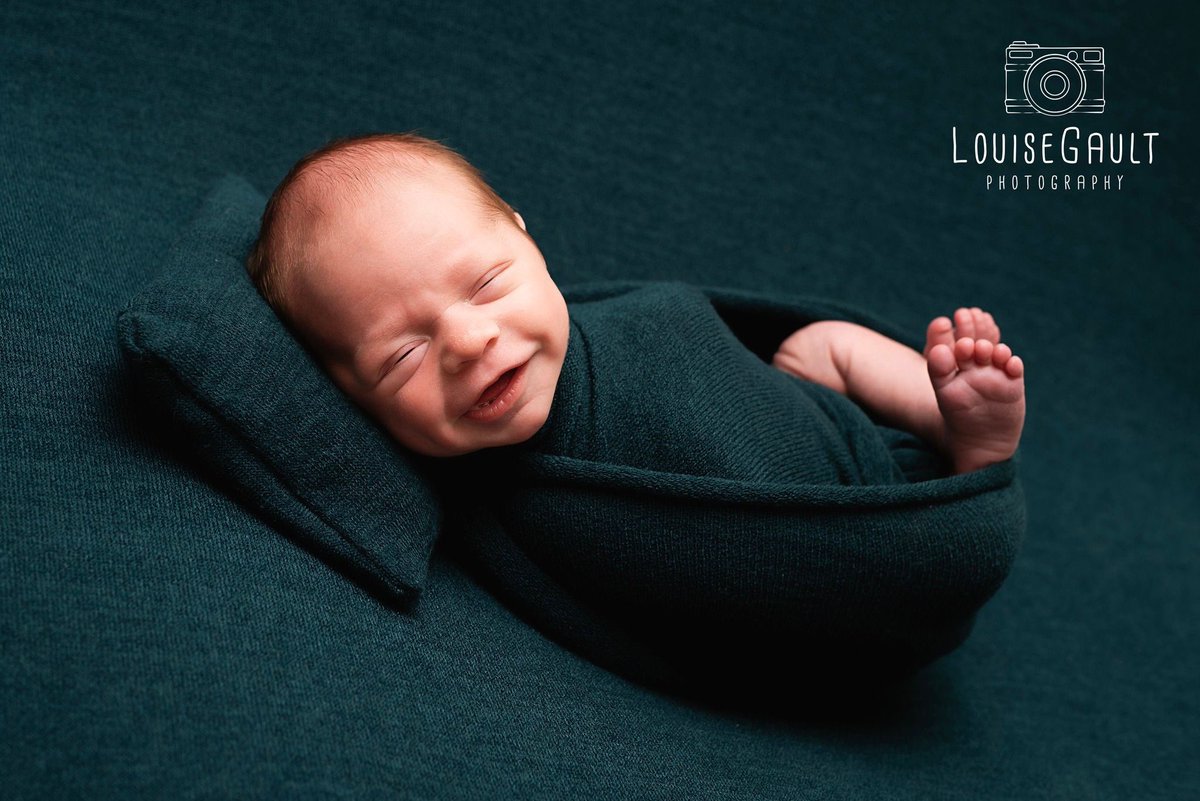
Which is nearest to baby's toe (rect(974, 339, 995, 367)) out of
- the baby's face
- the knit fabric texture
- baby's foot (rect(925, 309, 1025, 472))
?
baby's foot (rect(925, 309, 1025, 472))

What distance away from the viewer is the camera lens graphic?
1822 mm

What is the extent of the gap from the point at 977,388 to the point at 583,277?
68 cm

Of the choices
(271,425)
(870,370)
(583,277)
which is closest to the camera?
(271,425)

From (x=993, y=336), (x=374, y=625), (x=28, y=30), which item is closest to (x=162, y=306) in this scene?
(x=374, y=625)

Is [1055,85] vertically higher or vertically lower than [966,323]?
higher

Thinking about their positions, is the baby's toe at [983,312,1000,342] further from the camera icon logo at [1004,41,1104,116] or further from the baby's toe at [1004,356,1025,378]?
the camera icon logo at [1004,41,1104,116]

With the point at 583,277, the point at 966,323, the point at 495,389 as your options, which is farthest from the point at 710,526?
the point at 583,277

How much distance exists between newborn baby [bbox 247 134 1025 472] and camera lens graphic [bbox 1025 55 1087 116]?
0.90 m

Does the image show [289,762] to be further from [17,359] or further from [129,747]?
[17,359]

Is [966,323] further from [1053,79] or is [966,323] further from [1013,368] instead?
[1053,79]

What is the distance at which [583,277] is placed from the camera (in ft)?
5.34

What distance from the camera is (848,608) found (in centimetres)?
112

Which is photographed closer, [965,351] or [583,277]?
[965,351]

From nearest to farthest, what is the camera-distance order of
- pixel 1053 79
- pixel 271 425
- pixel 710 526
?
pixel 271 425
pixel 710 526
pixel 1053 79
